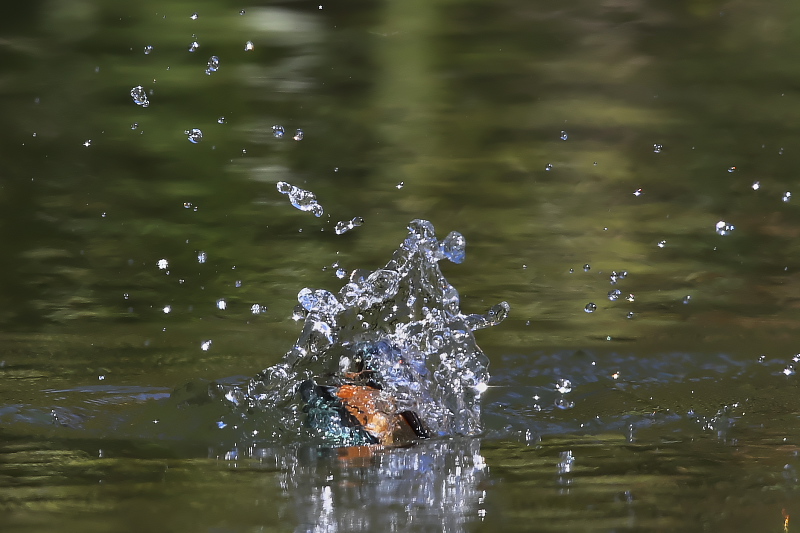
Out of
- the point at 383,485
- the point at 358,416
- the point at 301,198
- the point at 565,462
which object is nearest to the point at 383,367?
the point at 358,416

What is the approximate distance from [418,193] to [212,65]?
1.50m

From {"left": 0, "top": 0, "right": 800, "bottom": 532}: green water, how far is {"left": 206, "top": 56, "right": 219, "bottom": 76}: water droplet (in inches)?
2.5

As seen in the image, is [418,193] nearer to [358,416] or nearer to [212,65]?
[212,65]

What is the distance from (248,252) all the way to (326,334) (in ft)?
5.91

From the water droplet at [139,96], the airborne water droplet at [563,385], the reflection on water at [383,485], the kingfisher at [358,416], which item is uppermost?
the water droplet at [139,96]

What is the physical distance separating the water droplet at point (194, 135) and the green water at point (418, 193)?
0.05m

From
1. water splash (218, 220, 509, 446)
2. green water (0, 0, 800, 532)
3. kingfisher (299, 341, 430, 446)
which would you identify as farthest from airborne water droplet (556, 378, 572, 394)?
kingfisher (299, 341, 430, 446)

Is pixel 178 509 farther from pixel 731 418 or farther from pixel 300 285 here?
pixel 300 285

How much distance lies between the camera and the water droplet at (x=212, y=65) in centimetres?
575

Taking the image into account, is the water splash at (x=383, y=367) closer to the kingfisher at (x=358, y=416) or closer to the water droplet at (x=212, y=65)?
the kingfisher at (x=358, y=416)

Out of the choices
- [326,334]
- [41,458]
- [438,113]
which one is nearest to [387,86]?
[438,113]

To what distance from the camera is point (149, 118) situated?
18.7 feet

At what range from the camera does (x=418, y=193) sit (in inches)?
205

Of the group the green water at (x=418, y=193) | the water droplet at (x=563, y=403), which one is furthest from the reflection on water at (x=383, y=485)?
the water droplet at (x=563, y=403)
